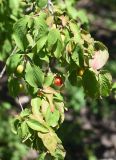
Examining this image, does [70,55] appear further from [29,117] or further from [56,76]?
[29,117]

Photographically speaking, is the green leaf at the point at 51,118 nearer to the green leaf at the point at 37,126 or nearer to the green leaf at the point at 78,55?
the green leaf at the point at 37,126

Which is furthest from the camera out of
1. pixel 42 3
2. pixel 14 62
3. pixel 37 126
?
pixel 42 3

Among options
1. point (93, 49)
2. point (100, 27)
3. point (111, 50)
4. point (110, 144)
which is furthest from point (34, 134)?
point (100, 27)

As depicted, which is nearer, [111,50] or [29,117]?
[29,117]

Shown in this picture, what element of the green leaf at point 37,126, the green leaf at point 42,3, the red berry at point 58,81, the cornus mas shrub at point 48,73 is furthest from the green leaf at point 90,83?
the green leaf at point 42,3

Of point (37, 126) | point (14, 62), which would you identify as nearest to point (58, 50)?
point (14, 62)

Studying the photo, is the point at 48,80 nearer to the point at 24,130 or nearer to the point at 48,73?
the point at 48,73
